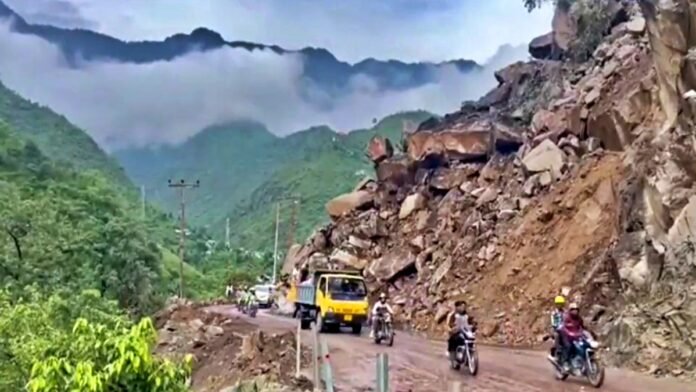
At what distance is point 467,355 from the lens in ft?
56.6

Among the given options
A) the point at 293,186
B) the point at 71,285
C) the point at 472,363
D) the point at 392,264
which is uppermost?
the point at 293,186

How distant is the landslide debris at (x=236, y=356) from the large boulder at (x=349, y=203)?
16.2 metres

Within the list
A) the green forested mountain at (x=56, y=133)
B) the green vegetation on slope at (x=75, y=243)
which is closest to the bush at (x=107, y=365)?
the green vegetation on slope at (x=75, y=243)

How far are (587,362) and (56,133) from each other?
150838mm

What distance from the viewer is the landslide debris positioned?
17359 mm

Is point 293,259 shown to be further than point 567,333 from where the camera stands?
Yes

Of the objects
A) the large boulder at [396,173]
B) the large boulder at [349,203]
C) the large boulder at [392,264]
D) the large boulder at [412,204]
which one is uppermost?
the large boulder at [396,173]

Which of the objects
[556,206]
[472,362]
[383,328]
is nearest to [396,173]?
[556,206]

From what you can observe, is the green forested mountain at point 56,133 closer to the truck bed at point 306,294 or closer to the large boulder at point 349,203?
the large boulder at point 349,203

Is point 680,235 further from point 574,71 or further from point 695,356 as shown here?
point 574,71

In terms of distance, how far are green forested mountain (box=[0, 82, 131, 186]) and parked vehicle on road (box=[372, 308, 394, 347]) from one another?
406 ft

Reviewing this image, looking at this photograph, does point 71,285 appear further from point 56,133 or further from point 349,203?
point 56,133

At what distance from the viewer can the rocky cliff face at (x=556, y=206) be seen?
799 inches

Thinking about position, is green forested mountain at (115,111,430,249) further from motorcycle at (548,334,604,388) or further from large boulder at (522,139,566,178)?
motorcycle at (548,334,604,388)
